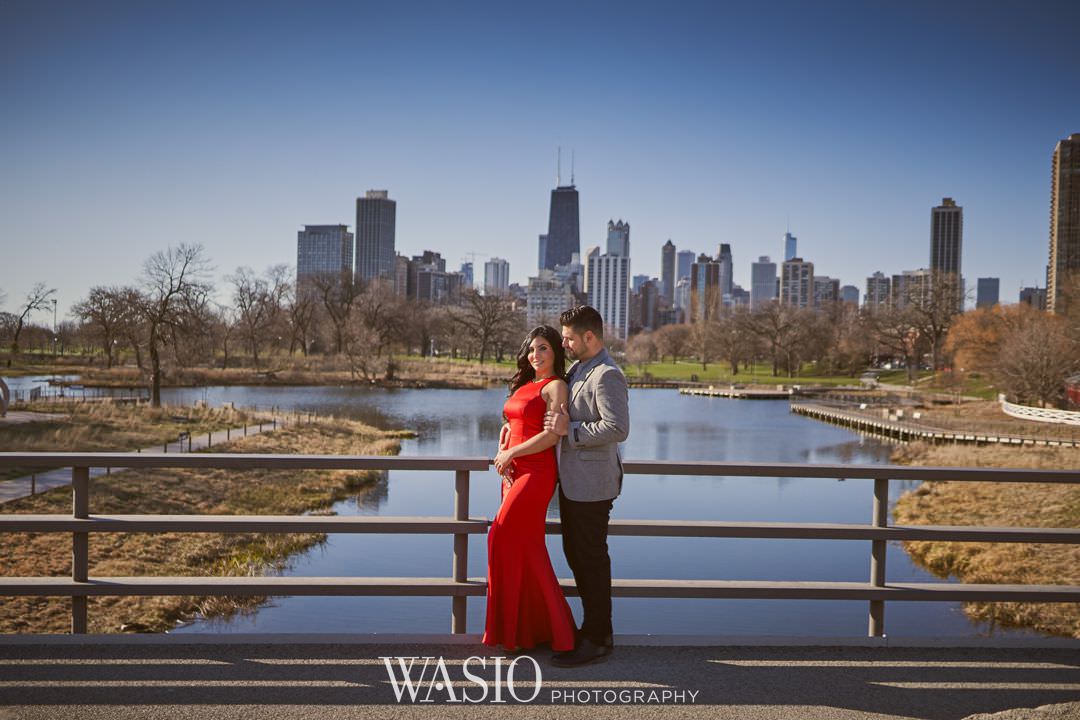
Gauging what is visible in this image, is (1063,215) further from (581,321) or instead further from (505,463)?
(505,463)

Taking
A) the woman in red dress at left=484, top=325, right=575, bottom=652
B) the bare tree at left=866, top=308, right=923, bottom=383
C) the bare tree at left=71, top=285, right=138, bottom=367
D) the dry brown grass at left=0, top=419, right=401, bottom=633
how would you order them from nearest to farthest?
the woman in red dress at left=484, top=325, right=575, bottom=652
the dry brown grass at left=0, top=419, right=401, bottom=633
the bare tree at left=71, top=285, right=138, bottom=367
the bare tree at left=866, top=308, right=923, bottom=383

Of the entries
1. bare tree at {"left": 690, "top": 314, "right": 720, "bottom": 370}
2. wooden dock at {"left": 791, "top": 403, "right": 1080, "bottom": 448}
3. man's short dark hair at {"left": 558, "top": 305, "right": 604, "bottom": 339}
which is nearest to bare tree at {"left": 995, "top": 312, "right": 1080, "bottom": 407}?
wooden dock at {"left": 791, "top": 403, "right": 1080, "bottom": 448}

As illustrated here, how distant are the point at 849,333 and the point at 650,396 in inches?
1451

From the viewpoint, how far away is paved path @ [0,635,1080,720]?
14.1 ft

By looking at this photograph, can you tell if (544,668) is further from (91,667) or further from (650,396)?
(650,396)

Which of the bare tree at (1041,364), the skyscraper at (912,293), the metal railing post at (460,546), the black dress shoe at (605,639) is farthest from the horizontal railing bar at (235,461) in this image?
the skyscraper at (912,293)

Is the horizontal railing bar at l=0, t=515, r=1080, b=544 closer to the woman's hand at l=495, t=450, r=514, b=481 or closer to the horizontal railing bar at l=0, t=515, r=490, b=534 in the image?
the horizontal railing bar at l=0, t=515, r=490, b=534

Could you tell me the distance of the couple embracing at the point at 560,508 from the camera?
494 cm

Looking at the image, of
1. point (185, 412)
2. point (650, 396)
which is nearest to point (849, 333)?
point (650, 396)

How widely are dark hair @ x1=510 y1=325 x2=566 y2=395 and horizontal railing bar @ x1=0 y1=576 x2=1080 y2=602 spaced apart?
4.17 ft

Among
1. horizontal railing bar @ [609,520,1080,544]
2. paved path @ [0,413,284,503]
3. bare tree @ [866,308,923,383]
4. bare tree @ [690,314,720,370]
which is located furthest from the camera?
bare tree @ [690,314,720,370]

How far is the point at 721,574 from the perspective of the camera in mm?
17875

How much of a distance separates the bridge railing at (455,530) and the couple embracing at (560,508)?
25cm

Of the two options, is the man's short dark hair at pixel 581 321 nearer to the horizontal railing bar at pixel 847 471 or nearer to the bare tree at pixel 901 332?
the horizontal railing bar at pixel 847 471
